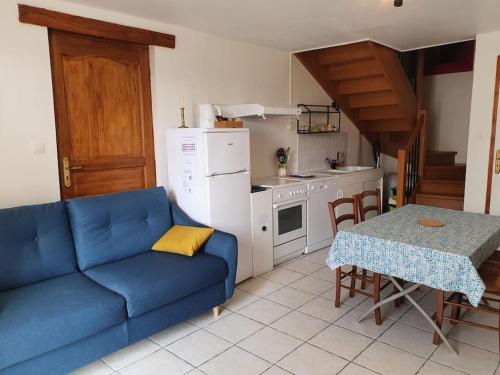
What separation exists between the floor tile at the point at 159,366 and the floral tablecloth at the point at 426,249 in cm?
116

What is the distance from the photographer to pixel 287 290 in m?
3.35

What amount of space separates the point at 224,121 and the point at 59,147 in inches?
52.2

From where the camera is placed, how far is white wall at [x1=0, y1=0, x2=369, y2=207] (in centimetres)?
258

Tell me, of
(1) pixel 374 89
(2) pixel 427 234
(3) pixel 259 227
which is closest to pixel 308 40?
(1) pixel 374 89

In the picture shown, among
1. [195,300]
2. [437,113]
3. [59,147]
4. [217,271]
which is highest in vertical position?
[437,113]

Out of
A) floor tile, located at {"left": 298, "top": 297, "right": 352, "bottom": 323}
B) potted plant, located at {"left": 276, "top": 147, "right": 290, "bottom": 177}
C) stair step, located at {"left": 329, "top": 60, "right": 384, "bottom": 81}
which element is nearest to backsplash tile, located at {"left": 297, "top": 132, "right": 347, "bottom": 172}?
potted plant, located at {"left": 276, "top": 147, "right": 290, "bottom": 177}

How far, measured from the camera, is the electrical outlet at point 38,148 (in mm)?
2695

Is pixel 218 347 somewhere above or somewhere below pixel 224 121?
below

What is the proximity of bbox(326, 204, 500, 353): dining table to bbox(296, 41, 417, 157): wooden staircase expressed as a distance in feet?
6.92

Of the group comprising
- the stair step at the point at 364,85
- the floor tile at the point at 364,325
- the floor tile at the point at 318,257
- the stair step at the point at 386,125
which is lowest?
the floor tile at the point at 364,325

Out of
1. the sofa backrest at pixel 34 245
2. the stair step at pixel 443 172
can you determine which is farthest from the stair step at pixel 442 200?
the sofa backrest at pixel 34 245

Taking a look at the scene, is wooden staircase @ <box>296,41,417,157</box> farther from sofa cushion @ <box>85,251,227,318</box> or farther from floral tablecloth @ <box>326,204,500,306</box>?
sofa cushion @ <box>85,251,227,318</box>

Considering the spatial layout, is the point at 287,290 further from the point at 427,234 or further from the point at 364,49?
the point at 364,49

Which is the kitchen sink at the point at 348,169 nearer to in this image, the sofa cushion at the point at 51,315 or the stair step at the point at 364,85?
the stair step at the point at 364,85
